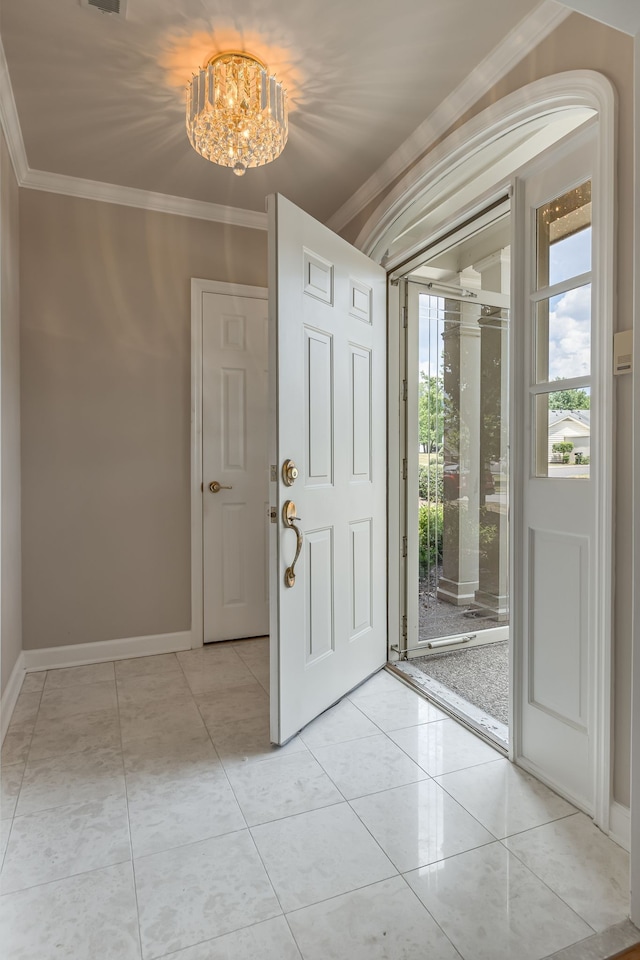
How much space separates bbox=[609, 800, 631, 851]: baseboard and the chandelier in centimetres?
254

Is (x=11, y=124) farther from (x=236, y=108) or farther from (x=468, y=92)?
(x=468, y=92)

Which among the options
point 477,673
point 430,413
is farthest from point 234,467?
point 477,673

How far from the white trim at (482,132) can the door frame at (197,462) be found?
101 centimetres

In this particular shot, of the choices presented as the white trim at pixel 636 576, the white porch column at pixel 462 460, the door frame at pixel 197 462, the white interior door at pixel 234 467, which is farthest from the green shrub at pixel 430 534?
the white trim at pixel 636 576

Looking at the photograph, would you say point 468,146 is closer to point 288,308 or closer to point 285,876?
point 288,308

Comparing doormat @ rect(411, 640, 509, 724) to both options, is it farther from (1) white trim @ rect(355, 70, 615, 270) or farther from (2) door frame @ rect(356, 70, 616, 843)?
(1) white trim @ rect(355, 70, 615, 270)

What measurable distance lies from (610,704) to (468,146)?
2.10 m

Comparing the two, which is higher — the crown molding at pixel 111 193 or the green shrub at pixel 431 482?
the crown molding at pixel 111 193

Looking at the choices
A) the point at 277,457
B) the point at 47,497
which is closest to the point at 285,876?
the point at 277,457

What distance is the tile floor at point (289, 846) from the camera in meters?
1.30

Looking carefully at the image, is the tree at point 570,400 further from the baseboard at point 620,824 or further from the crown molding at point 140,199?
the crown molding at point 140,199

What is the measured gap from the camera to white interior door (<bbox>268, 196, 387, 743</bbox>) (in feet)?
6.95

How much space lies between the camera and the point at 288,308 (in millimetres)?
2125

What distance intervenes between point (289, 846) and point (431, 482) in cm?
215
